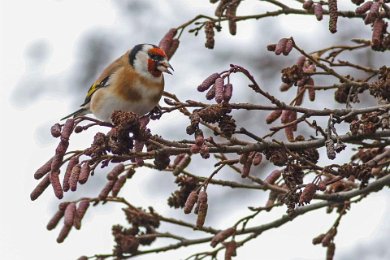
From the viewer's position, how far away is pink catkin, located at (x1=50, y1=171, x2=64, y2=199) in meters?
2.73

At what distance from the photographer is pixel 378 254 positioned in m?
7.05

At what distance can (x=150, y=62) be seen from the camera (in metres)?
3.84

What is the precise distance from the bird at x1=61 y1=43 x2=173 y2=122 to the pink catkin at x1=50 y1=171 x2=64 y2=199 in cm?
94

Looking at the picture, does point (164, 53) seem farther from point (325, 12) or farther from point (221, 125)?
point (221, 125)

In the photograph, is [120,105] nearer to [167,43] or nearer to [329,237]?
[167,43]

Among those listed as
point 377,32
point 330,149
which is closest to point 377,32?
point 377,32

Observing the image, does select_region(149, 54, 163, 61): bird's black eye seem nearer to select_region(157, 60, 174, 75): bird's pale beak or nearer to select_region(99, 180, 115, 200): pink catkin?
select_region(157, 60, 174, 75): bird's pale beak

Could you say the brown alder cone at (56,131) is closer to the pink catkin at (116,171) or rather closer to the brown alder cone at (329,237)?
the pink catkin at (116,171)

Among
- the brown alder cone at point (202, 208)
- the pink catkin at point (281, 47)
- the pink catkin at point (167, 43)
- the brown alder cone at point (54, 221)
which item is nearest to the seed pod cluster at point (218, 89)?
the pink catkin at point (281, 47)

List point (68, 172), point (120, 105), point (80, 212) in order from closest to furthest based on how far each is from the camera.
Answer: point (68, 172) < point (80, 212) < point (120, 105)

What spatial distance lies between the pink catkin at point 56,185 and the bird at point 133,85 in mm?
937

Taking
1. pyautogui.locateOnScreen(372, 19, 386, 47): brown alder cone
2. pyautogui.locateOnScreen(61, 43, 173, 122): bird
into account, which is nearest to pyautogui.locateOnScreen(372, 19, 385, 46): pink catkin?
pyautogui.locateOnScreen(372, 19, 386, 47): brown alder cone

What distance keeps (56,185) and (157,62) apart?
1.19 metres

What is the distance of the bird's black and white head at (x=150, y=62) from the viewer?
12.5 feet
